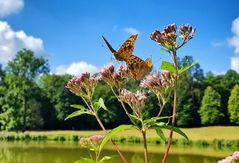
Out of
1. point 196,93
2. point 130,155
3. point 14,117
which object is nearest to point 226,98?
point 196,93

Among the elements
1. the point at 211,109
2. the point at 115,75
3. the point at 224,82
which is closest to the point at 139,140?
the point at 211,109

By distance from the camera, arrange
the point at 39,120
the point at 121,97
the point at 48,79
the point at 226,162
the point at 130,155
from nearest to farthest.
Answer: the point at 226,162 < the point at 121,97 < the point at 130,155 < the point at 39,120 < the point at 48,79

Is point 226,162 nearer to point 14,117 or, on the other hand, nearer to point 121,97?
point 121,97

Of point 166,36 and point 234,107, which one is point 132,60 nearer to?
point 166,36

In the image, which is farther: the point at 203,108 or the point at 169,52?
the point at 203,108

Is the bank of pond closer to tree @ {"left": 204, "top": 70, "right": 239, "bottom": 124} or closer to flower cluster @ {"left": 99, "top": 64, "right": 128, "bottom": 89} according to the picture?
tree @ {"left": 204, "top": 70, "right": 239, "bottom": 124}

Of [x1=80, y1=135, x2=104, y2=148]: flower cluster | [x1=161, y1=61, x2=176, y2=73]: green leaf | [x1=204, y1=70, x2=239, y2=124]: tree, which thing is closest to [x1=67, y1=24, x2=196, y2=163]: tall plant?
[x1=161, y1=61, x2=176, y2=73]: green leaf

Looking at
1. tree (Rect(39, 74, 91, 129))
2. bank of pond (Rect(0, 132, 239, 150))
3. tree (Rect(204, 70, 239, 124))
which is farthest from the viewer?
tree (Rect(204, 70, 239, 124))

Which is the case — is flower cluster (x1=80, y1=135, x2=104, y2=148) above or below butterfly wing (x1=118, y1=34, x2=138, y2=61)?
below
